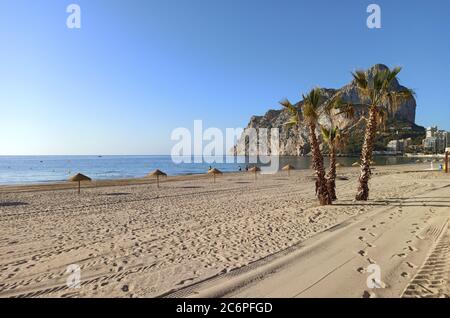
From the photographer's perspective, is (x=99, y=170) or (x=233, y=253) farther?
(x=99, y=170)

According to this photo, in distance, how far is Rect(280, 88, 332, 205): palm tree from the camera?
487 inches

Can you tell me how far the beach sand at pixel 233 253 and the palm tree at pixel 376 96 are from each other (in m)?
2.88

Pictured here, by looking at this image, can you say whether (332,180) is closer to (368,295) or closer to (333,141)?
(333,141)

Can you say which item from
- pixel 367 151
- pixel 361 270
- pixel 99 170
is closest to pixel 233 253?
pixel 361 270

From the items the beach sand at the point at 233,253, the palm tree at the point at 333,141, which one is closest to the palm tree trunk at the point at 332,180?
the palm tree at the point at 333,141

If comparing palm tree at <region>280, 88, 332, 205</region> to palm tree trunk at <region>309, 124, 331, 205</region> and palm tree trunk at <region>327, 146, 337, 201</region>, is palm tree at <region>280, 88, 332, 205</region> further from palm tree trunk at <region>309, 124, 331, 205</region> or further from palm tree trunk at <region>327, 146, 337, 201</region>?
palm tree trunk at <region>327, 146, 337, 201</region>

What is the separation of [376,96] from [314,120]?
8.96 feet

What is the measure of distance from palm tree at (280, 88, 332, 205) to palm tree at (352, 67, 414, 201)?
199 cm

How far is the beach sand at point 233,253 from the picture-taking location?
15.5 feet

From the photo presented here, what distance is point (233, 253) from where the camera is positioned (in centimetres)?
654

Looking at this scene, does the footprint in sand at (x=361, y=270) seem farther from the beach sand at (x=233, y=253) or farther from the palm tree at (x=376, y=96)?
the palm tree at (x=376, y=96)

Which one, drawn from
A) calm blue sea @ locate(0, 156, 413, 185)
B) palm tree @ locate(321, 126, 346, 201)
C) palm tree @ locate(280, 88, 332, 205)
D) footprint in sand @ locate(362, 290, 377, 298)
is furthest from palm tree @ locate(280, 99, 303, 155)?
calm blue sea @ locate(0, 156, 413, 185)

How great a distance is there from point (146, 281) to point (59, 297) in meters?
1.24
